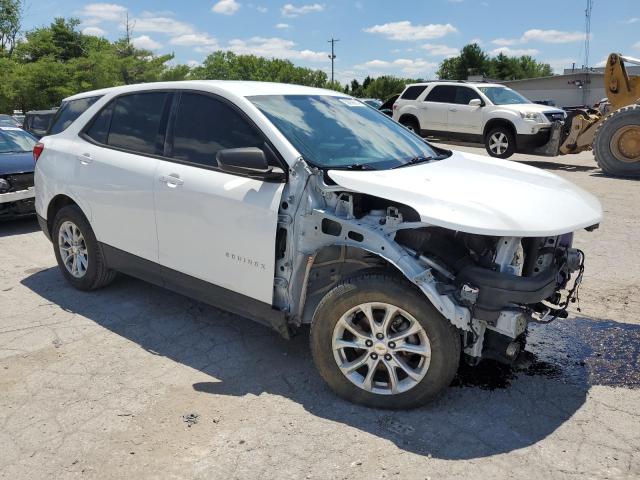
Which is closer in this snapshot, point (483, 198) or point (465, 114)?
point (483, 198)

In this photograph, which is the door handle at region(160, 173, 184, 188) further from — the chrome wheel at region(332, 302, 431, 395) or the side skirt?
the chrome wheel at region(332, 302, 431, 395)

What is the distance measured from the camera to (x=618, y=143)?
1139cm

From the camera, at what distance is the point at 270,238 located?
10.9 feet

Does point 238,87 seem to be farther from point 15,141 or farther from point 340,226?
point 15,141

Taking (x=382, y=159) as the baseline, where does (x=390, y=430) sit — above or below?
below

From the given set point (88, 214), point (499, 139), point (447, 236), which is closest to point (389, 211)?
point (447, 236)

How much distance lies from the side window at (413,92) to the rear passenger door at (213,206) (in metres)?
13.3

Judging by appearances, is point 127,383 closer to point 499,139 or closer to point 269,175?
point 269,175

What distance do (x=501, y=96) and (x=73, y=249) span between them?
41.4ft

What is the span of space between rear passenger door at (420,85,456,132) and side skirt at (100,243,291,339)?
12.6 m

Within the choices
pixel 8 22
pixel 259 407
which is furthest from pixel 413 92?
pixel 8 22

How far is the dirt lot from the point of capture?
269cm

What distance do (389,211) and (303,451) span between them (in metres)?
1.36

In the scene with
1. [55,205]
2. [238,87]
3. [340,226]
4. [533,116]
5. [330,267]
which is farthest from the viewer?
[533,116]
